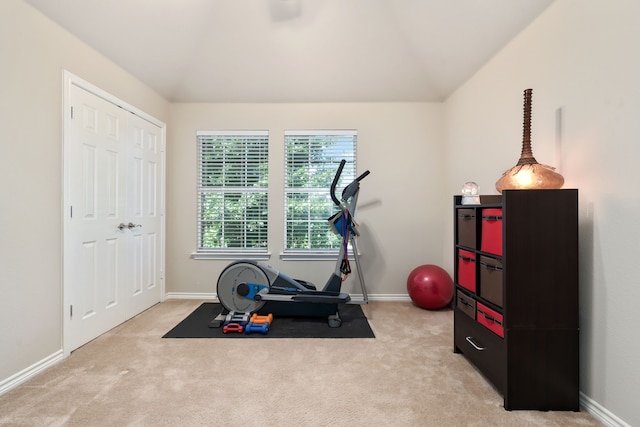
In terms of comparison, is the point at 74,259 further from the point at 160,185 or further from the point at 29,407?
the point at 160,185

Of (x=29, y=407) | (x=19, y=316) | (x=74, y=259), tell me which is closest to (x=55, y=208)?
(x=74, y=259)

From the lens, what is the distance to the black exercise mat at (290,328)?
9.18 feet

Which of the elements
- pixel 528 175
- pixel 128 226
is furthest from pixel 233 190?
pixel 528 175

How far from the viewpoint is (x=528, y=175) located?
183 centimetres

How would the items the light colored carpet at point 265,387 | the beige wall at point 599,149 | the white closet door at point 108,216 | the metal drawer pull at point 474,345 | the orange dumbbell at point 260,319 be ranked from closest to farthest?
1. the beige wall at point 599,149
2. the light colored carpet at point 265,387
3. the metal drawer pull at point 474,345
4. the white closet door at point 108,216
5. the orange dumbbell at point 260,319

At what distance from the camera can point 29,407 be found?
1733mm

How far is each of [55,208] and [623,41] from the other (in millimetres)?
3644

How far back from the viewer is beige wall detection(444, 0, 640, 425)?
5.08 ft

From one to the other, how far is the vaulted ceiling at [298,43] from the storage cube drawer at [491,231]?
1508 millimetres

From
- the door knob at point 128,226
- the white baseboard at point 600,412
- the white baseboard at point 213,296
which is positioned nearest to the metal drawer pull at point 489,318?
the white baseboard at point 600,412

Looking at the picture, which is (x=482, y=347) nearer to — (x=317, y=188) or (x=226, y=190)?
(x=317, y=188)

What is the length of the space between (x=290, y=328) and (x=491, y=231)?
6.45ft

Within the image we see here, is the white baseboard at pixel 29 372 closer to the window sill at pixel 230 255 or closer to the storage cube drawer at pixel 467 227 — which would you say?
the window sill at pixel 230 255

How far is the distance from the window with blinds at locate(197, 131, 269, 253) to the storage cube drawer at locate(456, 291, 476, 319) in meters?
2.37
